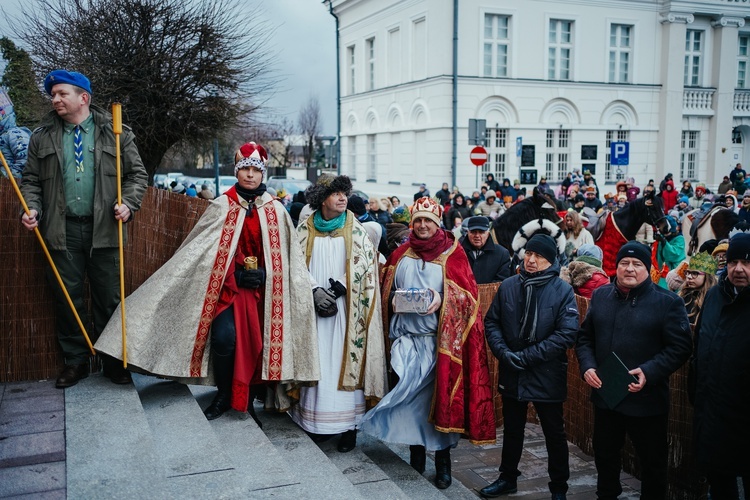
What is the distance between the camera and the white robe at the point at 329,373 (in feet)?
16.6

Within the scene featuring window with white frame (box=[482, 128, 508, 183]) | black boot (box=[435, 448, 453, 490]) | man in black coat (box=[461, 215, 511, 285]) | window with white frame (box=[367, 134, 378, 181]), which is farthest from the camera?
window with white frame (box=[367, 134, 378, 181])

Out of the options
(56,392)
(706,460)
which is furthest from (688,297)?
(56,392)

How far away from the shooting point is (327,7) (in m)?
33.4

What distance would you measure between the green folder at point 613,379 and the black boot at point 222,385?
2.43m

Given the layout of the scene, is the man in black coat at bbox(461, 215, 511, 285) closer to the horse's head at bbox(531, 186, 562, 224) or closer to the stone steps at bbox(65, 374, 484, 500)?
the horse's head at bbox(531, 186, 562, 224)

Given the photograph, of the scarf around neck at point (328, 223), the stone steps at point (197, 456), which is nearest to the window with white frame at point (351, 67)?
the scarf around neck at point (328, 223)

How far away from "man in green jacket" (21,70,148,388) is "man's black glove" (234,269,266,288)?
32.6 inches

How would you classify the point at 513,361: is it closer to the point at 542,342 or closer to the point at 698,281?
the point at 542,342

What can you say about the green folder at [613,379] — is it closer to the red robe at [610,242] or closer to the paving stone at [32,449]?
the paving stone at [32,449]

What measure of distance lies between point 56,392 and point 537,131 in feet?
80.7

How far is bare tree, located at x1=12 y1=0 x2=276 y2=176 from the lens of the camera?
10125 millimetres

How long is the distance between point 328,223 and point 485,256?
234cm

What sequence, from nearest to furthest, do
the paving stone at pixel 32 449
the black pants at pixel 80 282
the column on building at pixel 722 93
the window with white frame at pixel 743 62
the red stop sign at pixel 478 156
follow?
1. the paving stone at pixel 32 449
2. the black pants at pixel 80 282
3. the red stop sign at pixel 478 156
4. the column on building at pixel 722 93
5. the window with white frame at pixel 743 62

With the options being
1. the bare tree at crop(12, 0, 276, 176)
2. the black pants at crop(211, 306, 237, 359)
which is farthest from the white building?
the black pants at crop(211, 306, 237, 359)
